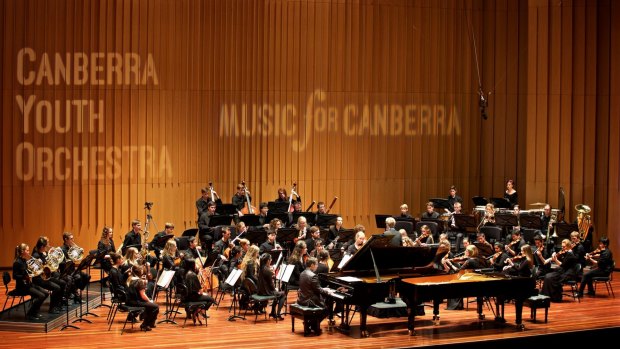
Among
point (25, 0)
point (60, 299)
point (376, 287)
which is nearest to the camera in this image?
point (376, 287)

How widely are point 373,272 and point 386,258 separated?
1.00 ft

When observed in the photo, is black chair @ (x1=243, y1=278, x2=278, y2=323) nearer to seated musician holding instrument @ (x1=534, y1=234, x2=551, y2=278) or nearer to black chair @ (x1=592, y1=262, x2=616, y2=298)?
seated musician holding instrument @ (x1=534, y1=234, x2=551, y2=278)

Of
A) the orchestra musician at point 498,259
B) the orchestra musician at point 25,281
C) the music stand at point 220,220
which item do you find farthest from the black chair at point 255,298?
the orchestra musician at point 498,259

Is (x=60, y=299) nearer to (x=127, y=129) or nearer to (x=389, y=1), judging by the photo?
(x=127, y=129)

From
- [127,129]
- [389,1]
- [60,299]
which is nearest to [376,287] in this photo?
[60,299]

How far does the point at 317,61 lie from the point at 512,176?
18.3 feet

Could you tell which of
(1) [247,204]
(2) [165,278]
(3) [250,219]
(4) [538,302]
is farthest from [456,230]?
(2) [165,278]

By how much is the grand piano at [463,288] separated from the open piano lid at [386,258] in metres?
0.40

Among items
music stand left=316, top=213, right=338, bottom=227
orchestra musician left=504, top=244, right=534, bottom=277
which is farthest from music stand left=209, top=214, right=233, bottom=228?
orchestra musician left=504, top=244, right=534, bottom=277

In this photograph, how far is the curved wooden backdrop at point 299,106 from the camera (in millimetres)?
18109

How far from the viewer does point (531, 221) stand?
16.8 metres

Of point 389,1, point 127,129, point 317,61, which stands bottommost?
point 127,129

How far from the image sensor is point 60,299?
43.8 ft

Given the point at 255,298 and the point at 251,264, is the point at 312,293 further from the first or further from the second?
the point at 251,264
